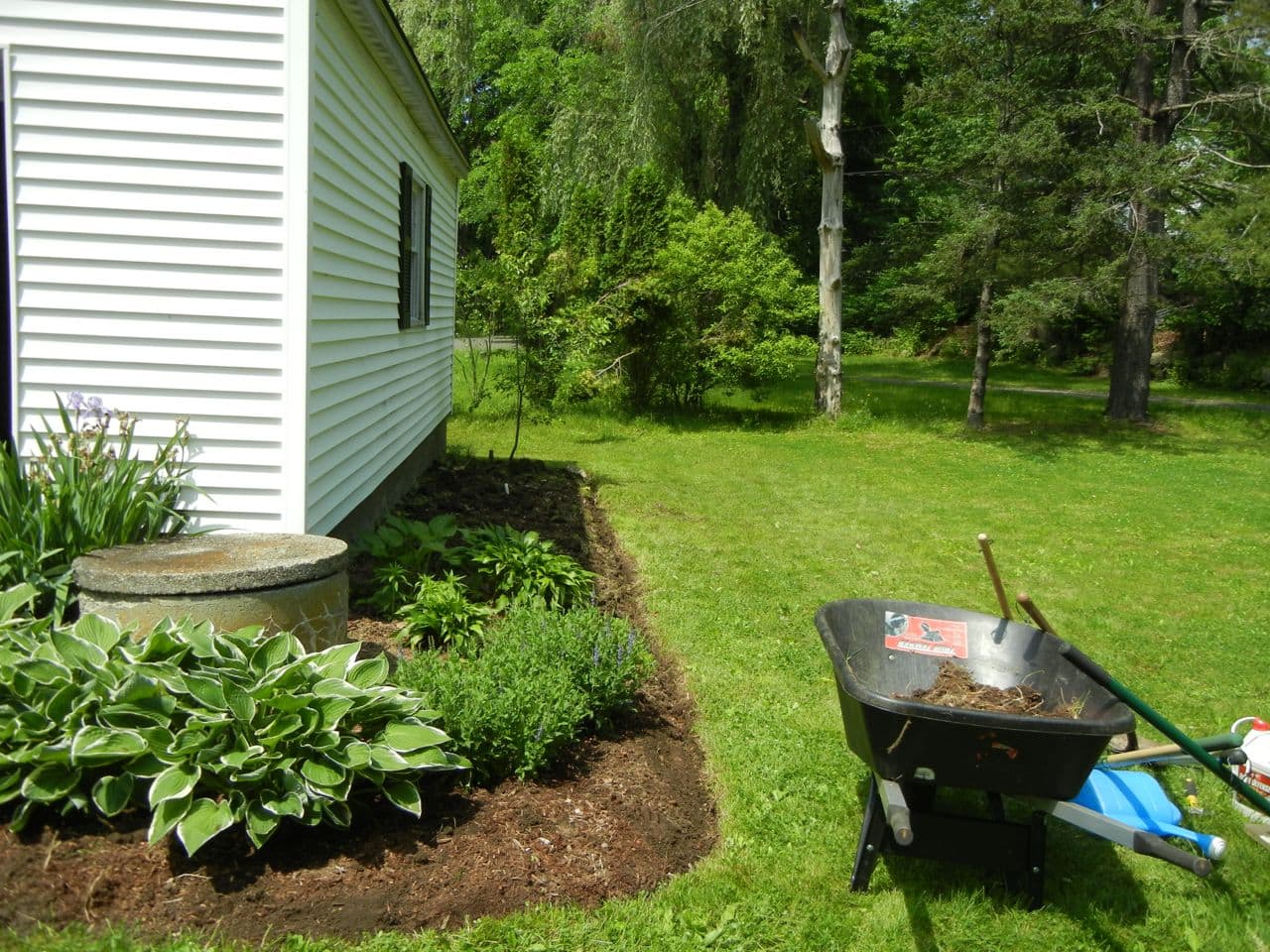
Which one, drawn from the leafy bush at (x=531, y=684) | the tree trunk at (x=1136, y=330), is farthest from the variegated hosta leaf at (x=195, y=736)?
the tree trunk at (x=1136, y=330)

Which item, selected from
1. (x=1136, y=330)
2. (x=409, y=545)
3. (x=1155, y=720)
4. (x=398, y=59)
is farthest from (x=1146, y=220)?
(x=1155, y=720)

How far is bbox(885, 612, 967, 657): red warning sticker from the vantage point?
3996mm

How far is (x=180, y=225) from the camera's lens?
4.96 m

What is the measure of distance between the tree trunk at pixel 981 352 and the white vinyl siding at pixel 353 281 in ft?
30.6

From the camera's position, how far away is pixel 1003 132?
15.1 meters

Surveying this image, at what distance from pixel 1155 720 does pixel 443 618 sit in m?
3.22

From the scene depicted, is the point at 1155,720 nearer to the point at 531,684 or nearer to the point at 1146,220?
the point at 531,684

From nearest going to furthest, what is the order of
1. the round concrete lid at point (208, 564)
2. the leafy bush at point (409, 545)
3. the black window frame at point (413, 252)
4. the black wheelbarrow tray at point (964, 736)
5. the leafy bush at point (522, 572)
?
the black wheelbarrow tray at point (964, 736)
the round concrete lid at point (208, 564)
the leafy bush at point (522, 572)
the leafy bush at point (409, 545)
the black window frame at point (413, 252)

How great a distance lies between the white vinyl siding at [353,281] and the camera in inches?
209

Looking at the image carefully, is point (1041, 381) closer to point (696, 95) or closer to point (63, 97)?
point (696, 95)


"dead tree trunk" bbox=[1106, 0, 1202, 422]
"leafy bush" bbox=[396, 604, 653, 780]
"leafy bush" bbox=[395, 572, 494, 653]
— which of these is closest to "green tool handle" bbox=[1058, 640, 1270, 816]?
"leafy bush" bbox=[396, 604, 653, 780]

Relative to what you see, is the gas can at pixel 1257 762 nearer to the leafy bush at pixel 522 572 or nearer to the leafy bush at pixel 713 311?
the leafy bush at pixel 522 572

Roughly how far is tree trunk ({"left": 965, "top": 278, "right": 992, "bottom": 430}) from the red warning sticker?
11529 mm

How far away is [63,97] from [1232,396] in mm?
24486
